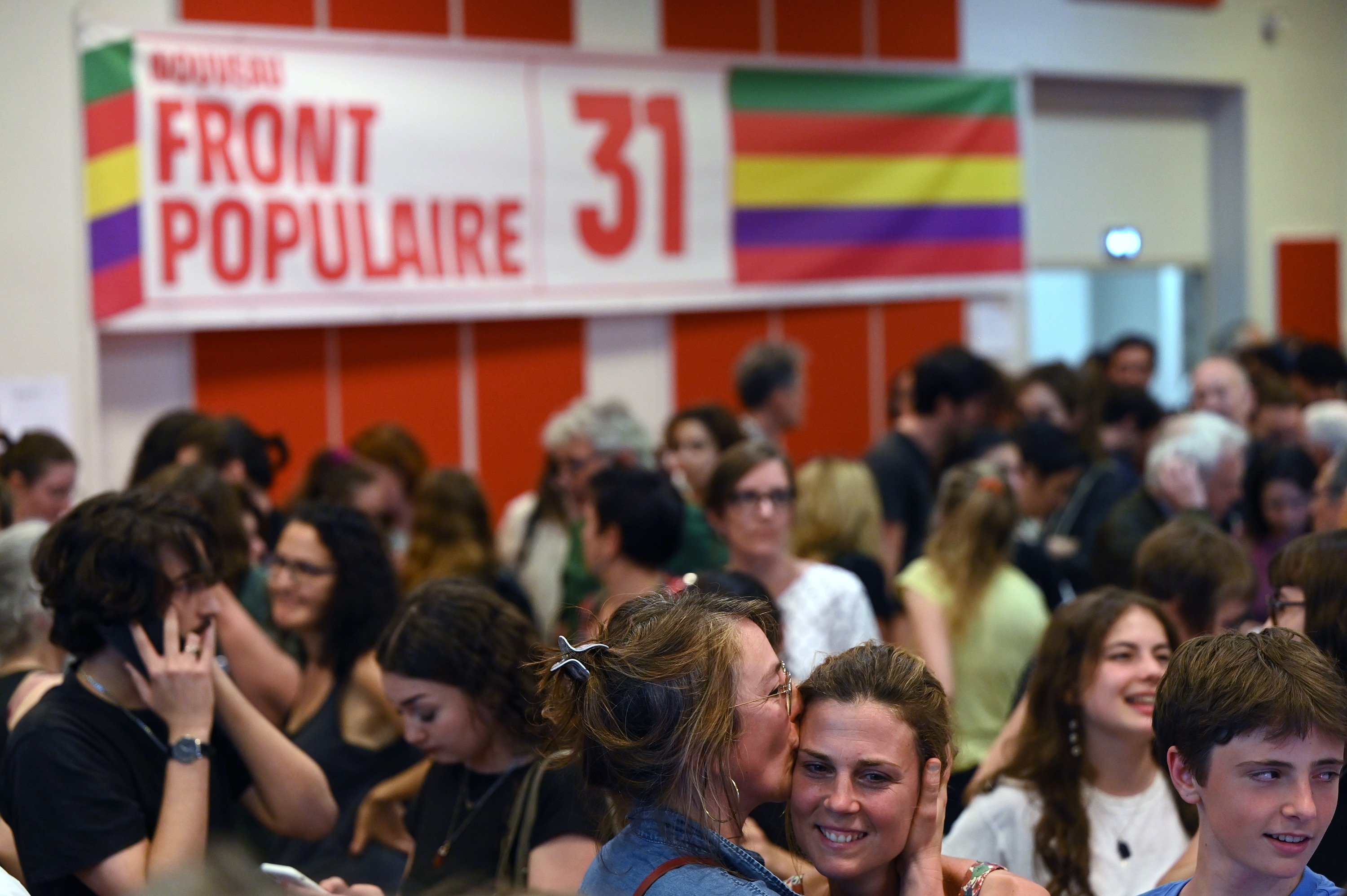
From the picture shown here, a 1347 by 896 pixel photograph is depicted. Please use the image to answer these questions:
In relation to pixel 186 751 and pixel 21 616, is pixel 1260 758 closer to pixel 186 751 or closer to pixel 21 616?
pixel 186 751

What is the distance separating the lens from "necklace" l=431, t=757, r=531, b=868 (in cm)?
262

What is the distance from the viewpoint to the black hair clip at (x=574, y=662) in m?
1.84

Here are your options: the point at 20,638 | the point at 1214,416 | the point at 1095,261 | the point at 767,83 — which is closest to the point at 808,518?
the point at 1214,416

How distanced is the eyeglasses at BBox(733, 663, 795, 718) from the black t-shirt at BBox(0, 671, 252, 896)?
1.10 metres

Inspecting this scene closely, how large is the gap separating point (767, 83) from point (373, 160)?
2.34 m

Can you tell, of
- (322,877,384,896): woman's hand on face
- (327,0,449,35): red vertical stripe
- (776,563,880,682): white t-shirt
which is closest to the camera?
(322,877,384,896): woman's hand on face

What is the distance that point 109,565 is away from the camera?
7.84 ft

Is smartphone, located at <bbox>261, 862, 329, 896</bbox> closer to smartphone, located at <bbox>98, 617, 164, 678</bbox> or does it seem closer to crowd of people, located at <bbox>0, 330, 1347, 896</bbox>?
crowd of people, located at <bbox>0, 330, 1347, 896</bbox>

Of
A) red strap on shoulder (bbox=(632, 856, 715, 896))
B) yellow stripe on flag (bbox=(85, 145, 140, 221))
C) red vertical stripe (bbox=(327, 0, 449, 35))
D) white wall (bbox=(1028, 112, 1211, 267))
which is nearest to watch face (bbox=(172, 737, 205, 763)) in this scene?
red strap on shoulder (bbox=(632, 856, 715, 896))

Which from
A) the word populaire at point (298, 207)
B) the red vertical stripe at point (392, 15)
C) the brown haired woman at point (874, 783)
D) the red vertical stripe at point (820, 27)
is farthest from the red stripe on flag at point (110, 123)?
the brown haired woman at point (874, 783)

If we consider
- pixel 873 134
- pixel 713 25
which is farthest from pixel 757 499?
pixel 873 134

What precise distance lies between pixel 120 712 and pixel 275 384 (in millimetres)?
4333

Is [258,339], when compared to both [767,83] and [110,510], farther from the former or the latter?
[110,510]

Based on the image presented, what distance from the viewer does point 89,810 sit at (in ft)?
7.43
